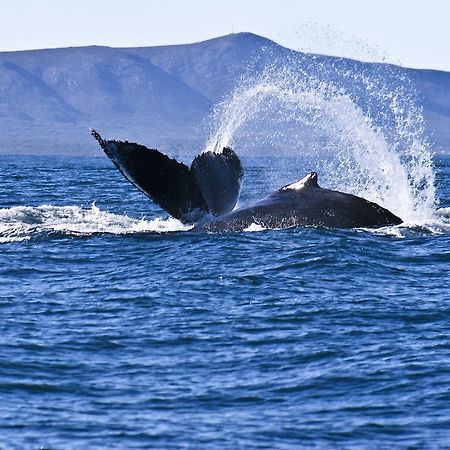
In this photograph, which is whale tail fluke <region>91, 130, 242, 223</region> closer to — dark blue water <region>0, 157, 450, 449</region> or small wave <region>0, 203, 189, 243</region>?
dark blue water <region>0, 157, 450, 449</region>

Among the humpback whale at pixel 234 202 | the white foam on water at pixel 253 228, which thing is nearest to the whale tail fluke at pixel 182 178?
the humpback whale at pixel 234 202

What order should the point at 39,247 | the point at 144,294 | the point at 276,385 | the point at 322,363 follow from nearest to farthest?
the point at 276,385
the point at 322,363
the point at 144,294
the point at 39,247

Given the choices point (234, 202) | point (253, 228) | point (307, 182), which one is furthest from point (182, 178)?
point (307, 182)

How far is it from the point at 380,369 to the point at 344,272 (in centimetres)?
453

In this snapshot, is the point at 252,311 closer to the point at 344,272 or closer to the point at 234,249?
the point at 344,272

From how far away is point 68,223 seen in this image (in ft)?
65.2

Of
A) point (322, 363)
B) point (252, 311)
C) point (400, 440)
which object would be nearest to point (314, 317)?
point (252, 311)

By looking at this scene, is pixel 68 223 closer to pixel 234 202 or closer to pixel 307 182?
pixel 234 202

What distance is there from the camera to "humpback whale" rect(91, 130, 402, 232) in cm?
1669

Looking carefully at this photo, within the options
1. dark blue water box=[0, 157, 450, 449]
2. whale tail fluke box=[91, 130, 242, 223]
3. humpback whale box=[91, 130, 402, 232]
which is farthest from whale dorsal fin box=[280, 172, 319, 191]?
whale tail fluke box=[91, 130, 242, 223]

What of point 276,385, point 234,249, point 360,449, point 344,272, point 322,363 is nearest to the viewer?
point 360,449

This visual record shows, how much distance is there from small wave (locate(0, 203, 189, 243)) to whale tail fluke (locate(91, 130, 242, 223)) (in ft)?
2.74

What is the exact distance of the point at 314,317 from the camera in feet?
39.2

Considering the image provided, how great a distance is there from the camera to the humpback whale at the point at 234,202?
1669cm
